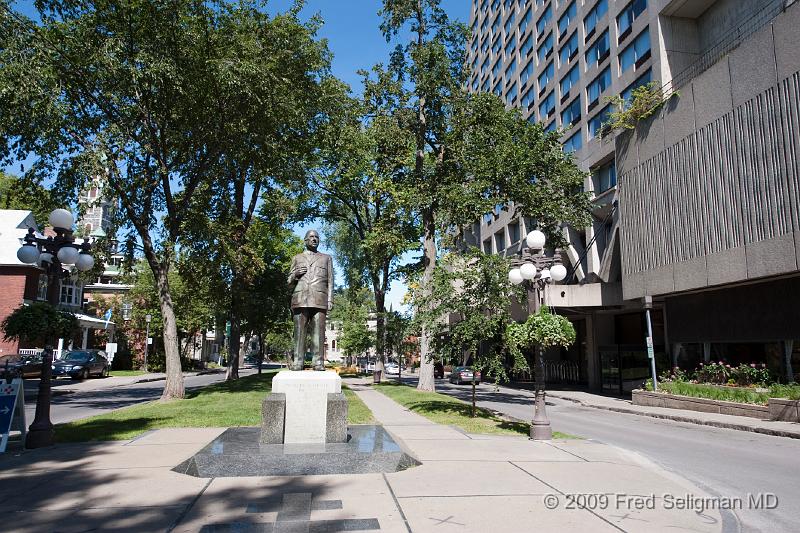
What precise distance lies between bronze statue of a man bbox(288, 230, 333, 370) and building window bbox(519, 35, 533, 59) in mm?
42457

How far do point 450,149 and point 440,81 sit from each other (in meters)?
3.19

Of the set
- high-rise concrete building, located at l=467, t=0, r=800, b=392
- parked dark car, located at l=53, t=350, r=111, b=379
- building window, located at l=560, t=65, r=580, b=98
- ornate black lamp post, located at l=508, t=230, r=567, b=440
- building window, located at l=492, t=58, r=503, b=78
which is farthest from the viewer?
building window, located at l=492, t=58, r=503, b=78

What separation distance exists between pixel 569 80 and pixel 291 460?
125 ft

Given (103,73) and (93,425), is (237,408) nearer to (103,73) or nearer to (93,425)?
(93,425)

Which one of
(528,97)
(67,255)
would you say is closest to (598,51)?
(528,97)

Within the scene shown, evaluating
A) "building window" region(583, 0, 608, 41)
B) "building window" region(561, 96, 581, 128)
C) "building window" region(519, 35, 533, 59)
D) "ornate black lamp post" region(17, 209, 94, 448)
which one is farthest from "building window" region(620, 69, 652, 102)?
"ornate black lamp post" region(17, 209, 94, 448)

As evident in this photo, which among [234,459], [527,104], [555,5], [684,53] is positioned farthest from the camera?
[527,104]

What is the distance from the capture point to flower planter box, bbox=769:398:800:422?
15.0 meters

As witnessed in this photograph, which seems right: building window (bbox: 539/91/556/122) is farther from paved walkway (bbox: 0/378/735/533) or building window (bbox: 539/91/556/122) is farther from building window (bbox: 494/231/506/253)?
paved walkway (bbox: 0/378/735/533)

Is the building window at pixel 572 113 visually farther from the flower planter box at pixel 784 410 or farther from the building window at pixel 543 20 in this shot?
the flower planter box at pixel 784 410

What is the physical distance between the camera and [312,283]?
10633 mm

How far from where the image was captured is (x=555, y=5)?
1620 inches

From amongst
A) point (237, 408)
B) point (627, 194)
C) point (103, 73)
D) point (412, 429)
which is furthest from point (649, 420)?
point (103, 73)

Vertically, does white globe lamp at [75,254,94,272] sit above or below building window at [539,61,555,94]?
below
